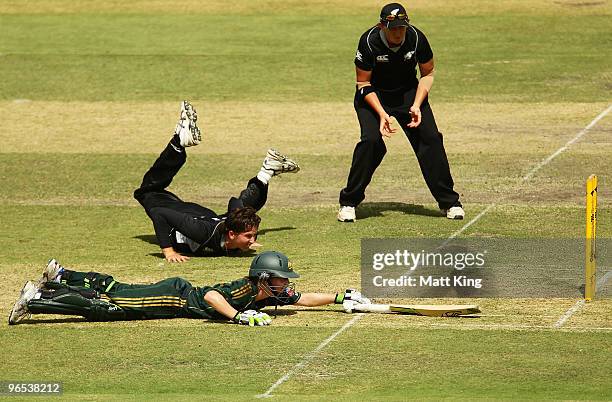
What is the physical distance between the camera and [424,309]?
1298 centimetres

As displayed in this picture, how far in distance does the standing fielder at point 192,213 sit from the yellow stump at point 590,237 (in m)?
3.26

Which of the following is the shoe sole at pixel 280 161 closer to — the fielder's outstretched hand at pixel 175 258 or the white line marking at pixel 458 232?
the fielder's outstretched hand at pixel 175 258

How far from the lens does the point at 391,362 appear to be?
11.4m

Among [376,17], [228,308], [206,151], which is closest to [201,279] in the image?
[228,308]

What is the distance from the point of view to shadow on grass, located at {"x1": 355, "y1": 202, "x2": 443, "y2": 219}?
700 inches

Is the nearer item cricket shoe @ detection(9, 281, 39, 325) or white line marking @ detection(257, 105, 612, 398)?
white line marking @ detection(257, 105, 612, 398)

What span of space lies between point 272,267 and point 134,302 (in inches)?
53.4

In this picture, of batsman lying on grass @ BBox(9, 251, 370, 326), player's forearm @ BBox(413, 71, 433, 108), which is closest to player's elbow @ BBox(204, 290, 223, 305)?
batsman lying on grass @ BBox(9, 251, 370, 326)

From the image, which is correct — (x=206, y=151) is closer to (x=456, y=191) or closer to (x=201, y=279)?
(x=456, y=191)

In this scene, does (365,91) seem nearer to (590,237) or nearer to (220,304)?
(590,237)

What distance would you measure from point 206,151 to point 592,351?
1163cm

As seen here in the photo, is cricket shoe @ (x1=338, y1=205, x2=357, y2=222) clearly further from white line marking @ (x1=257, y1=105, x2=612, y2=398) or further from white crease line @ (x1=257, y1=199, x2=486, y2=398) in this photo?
white crease line @ (x1=257, y1=199, x2=486, y2=398)

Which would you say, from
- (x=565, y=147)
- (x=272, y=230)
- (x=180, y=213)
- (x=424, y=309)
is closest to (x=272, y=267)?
(x=424, y=309)

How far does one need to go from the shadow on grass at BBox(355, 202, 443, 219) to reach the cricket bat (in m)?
4.61
